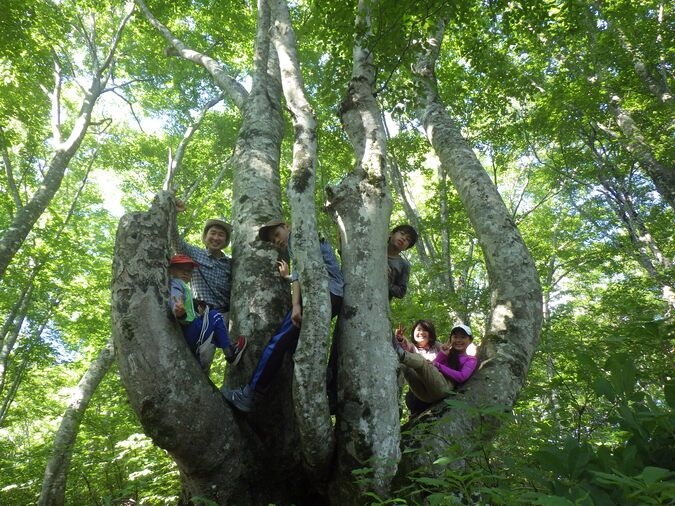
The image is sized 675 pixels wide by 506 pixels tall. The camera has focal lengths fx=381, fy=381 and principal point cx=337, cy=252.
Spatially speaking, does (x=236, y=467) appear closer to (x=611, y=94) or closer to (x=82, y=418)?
(x=82, y=418)

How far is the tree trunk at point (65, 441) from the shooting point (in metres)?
5.82

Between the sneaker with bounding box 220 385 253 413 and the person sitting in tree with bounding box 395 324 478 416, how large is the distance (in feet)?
4.31

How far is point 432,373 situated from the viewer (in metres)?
3.40

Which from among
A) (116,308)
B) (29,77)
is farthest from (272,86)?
(29,77)

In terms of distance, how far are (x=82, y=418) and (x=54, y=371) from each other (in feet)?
39.7

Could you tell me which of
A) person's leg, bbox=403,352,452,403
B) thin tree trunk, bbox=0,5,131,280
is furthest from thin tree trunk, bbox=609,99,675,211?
thin tree trunk, bbox=0,5,131,280

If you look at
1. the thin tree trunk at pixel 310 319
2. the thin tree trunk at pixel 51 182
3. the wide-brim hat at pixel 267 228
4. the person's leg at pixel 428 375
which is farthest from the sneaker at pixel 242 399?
the thin tree trunk at pixel 51 182

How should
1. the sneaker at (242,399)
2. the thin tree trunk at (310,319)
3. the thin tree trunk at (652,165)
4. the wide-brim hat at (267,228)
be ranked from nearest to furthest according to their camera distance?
the thin tree trunk at (310,319)
the sneaker at (242,399)
the wide-brim hat at (267,228)
the thin tree trunk at (652,165)

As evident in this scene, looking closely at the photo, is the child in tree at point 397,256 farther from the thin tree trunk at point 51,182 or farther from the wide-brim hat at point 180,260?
the thin tree trunk at point 51,182

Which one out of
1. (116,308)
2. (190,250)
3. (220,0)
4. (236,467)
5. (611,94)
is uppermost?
(220,0)

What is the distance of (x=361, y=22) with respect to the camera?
173 inches

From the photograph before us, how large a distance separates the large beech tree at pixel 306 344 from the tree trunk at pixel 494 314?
13 mm

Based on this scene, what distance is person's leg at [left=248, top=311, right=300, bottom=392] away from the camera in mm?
3265

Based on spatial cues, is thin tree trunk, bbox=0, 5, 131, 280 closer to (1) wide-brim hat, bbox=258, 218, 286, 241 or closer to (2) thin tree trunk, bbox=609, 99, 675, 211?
(1) wide-brim hat, bbox=258, 218, 286, 241
